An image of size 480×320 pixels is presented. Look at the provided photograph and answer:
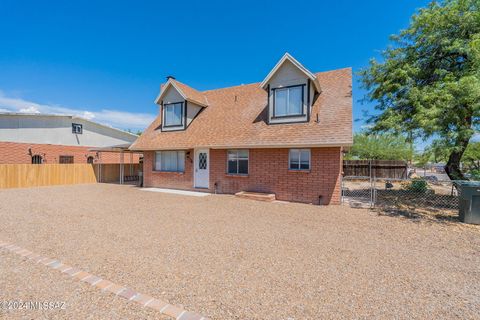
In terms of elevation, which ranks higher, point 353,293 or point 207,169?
point 207,169

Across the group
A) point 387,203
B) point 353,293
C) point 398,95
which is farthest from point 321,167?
point 353,293

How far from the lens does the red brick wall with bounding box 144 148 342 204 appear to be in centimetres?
946

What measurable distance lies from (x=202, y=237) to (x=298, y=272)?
2.59 m

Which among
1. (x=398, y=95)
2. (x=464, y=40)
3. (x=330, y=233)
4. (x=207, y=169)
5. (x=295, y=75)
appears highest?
(x=464, y=40)

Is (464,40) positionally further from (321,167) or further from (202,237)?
(202,237)

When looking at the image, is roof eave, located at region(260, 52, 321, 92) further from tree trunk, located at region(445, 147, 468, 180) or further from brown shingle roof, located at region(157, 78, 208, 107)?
tree trunk, located at region(445, 147, 468, 180)

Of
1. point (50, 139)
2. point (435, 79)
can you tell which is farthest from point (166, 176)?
point (435, 79)

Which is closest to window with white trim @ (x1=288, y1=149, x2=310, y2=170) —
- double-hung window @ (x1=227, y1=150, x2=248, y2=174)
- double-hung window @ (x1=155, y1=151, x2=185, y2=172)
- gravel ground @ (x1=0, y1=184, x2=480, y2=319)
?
double-hung window @ (x1=227, y1=150, x2=248, y2=174)

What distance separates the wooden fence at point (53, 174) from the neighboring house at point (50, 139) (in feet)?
12.9

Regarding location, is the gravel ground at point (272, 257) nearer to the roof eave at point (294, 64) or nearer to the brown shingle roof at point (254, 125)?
the brown shingle roof at point (254, 125)

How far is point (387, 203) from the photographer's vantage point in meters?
9.80

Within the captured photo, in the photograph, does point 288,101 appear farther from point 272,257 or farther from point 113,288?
point 113,288

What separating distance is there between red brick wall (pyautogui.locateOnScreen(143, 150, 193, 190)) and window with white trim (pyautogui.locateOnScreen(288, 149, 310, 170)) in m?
5.94

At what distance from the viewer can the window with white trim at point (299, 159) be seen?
32.9ft
